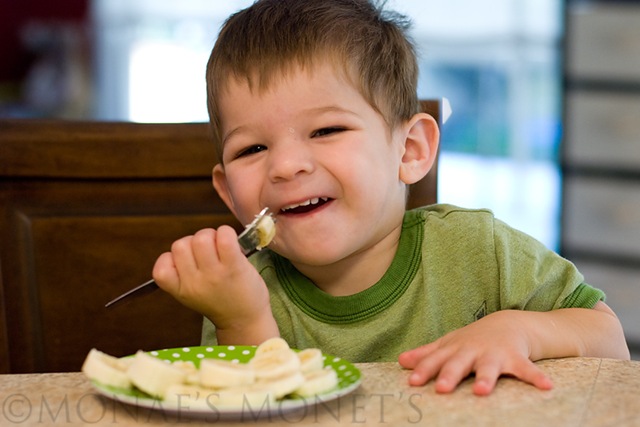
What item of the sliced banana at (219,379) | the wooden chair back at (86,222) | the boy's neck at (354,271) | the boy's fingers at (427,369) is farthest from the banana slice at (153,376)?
the wooden chair back at (86,222)

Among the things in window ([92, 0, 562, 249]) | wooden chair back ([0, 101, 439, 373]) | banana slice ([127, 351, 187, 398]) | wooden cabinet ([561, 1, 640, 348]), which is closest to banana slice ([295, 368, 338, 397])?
banana slice ([127, 351, 187, 398])

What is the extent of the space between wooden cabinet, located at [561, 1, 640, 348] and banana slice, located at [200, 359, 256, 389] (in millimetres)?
2832

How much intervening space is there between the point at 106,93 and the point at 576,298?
4089mm

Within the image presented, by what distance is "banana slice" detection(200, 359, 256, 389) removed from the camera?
0.76 meters

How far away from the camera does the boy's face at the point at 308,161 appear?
3.88 ft

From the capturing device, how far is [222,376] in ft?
2.50

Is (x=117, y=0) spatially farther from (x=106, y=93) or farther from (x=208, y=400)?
(x=208, y=400)

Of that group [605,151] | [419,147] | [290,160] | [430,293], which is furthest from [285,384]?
[605,151]

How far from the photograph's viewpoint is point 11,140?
5.13 ft

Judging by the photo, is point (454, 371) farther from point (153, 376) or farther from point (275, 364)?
point (153, 376)

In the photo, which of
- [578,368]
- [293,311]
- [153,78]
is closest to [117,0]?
[153,78]

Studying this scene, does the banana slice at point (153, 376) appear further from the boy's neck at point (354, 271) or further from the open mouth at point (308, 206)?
the boy's neck at point (354, 271)

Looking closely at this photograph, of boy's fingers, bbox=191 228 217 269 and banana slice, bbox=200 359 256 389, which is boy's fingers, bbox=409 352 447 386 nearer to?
banana slice, bbox=200 359 256 389

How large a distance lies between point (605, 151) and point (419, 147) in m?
2.22
